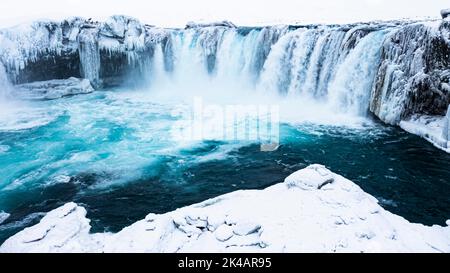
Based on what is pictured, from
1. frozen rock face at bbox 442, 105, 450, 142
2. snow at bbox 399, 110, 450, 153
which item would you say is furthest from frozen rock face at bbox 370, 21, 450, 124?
frozen rock face at bbox 442, 105, 450, 142

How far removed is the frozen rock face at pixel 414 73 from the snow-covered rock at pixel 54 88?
19.8m

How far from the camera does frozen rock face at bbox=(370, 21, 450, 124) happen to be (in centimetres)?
1224

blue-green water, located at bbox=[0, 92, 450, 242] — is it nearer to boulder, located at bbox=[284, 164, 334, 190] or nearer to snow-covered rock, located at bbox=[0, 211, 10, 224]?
snow-covered rock, located at bbox=[0, 211, 10, 224]

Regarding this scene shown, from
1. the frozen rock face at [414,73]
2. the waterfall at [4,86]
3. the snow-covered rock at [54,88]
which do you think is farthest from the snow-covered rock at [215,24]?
the frozen rock face at [414,73]

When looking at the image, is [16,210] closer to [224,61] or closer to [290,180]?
[290,180]

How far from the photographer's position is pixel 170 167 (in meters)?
11.0

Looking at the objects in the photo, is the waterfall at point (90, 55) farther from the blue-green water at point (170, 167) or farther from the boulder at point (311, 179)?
the boulder at point (311, 179)

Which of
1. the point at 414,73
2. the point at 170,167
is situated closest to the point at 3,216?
the point at 170,167

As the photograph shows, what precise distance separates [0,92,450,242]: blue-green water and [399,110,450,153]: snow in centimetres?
28

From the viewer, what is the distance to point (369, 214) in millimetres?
5922

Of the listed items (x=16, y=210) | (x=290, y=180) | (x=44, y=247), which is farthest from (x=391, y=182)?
(x=16, y=210)

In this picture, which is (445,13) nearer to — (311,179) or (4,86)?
(311,179)

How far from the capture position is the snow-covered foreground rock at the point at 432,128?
11188 millimetres

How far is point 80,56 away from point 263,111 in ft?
48.7
